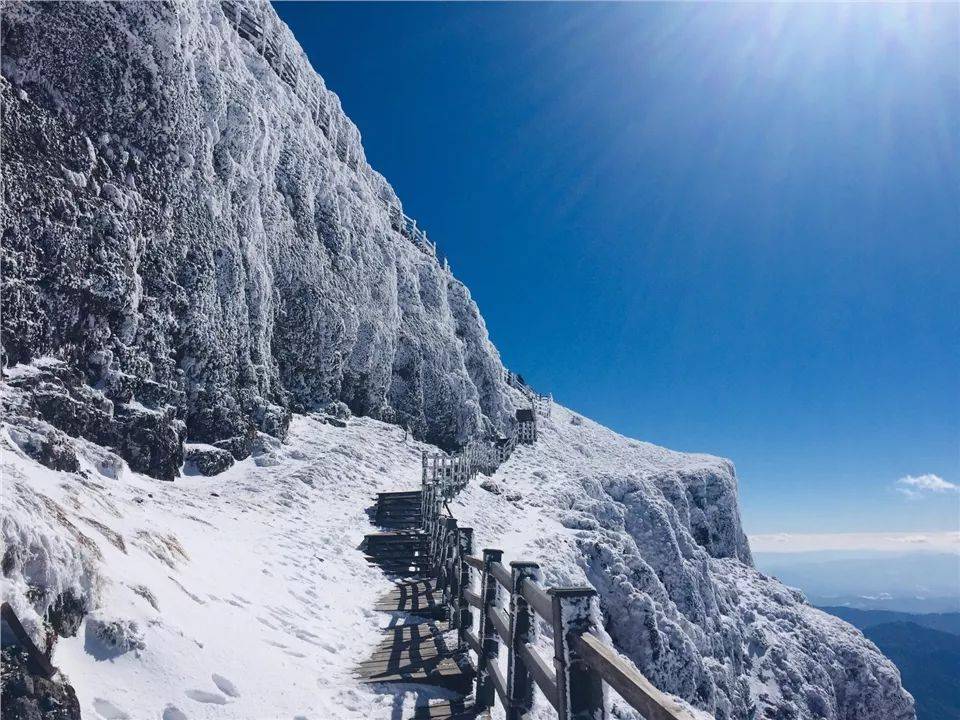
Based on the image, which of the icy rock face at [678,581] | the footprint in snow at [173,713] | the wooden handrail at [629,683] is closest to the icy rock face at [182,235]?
the icy rock face at [678,581]

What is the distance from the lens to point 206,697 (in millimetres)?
5027

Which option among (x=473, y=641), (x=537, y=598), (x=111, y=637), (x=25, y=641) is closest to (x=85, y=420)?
(x=111, y=637)

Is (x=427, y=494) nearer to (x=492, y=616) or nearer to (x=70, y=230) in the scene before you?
(x=492, y=616)

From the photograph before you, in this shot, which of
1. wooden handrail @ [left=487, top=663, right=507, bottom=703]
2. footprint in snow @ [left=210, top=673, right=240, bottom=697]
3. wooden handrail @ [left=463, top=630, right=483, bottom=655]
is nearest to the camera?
footprint in snow @ [left=210, top=673, right=240, bottom=697]

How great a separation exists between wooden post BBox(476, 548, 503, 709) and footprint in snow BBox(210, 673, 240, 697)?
108 inches

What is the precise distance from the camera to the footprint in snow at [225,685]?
5293mm

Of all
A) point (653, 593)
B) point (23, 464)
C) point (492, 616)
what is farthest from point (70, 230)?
point (653, 593)

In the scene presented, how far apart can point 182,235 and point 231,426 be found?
6700mm

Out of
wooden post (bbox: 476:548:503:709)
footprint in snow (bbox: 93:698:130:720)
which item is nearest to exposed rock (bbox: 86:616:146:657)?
footprint in snow (bbox: 93:698:130:720)

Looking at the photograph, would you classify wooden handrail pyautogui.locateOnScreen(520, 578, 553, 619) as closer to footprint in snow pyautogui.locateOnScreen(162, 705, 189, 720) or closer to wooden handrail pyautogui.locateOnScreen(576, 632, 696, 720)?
wooden handrail pyautogui.locateOnScreen(576, 632, 696, 720)

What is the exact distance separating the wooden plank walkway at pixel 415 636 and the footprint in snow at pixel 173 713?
8.08ft

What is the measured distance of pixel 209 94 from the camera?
20.8m

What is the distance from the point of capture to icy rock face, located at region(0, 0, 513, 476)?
13.5 m

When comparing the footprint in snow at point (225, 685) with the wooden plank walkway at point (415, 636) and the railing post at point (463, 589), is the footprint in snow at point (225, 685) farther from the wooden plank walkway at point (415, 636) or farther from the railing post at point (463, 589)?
the railing post at point (463, 589)
